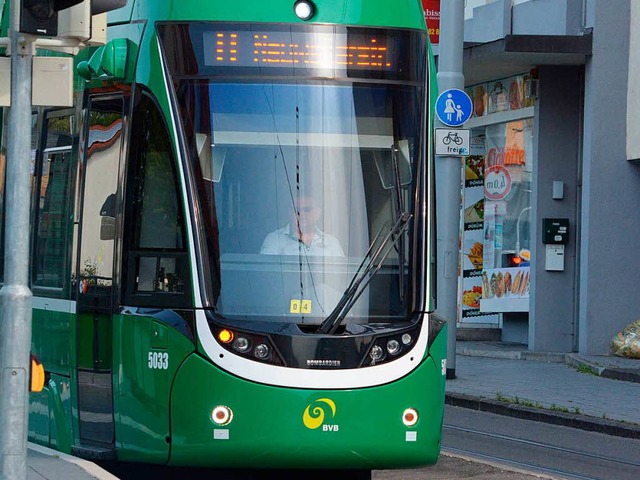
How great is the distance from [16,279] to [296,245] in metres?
2.14

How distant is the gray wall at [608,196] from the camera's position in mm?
21281

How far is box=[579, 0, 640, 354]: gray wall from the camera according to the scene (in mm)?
21281

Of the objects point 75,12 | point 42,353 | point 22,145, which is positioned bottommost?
point 42,353

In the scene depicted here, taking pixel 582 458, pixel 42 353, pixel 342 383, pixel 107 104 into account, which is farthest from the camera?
pixel 582 458

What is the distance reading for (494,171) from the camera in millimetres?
24625

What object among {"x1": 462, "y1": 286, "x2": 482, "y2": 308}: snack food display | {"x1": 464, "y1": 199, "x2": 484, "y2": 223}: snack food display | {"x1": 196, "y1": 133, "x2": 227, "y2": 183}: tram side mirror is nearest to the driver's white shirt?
{"x1": 196, "y1": 133, "x2": 227, "y2": 183}: tram side mirror

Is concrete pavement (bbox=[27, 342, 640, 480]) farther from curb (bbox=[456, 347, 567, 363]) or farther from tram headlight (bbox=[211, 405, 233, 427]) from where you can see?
tram headlight (bbox=[211, 405, 233, 427])

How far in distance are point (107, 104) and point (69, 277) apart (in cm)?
117

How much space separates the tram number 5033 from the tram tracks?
3.13 m

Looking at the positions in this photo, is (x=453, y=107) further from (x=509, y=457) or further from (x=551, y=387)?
(x=509, y=457)

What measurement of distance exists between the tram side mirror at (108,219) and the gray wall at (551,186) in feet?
45.1

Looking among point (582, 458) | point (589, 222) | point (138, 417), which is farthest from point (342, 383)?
point (589, 222)

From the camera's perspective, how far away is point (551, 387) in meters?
17.5

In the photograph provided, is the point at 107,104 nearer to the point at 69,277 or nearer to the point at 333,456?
the point at 69,277
